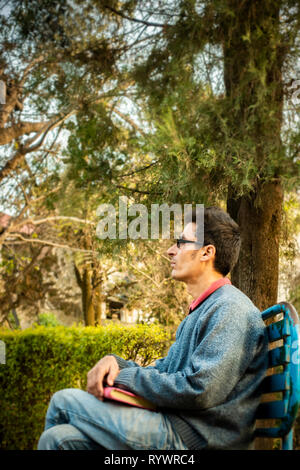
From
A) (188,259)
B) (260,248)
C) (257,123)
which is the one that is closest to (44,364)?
(260,248)

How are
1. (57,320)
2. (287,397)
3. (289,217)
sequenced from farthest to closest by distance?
(57,320) → (289,217) → (287,397)

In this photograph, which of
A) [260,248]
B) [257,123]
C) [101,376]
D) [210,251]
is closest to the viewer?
[101,376]

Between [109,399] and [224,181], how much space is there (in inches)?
59.4

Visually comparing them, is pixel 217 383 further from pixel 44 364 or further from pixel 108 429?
pixel 44 364

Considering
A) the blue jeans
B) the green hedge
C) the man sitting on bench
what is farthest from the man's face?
the green hedge

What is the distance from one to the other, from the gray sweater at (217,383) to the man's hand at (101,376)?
1.3 inches

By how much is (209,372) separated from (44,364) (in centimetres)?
302

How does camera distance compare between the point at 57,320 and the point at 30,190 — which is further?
the point at 57,320

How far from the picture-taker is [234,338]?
1.43 metres

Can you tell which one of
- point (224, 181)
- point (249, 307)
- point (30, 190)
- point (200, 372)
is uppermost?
point (30, 190)

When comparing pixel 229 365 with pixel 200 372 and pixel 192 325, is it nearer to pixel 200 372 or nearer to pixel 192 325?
pixel 200 372

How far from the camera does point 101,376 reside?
1454 mm

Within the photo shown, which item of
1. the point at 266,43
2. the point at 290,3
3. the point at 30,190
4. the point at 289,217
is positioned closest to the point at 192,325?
the point at 266,43

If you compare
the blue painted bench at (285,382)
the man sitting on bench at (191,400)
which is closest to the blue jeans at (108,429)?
the man sitting on bench at (191,400)
